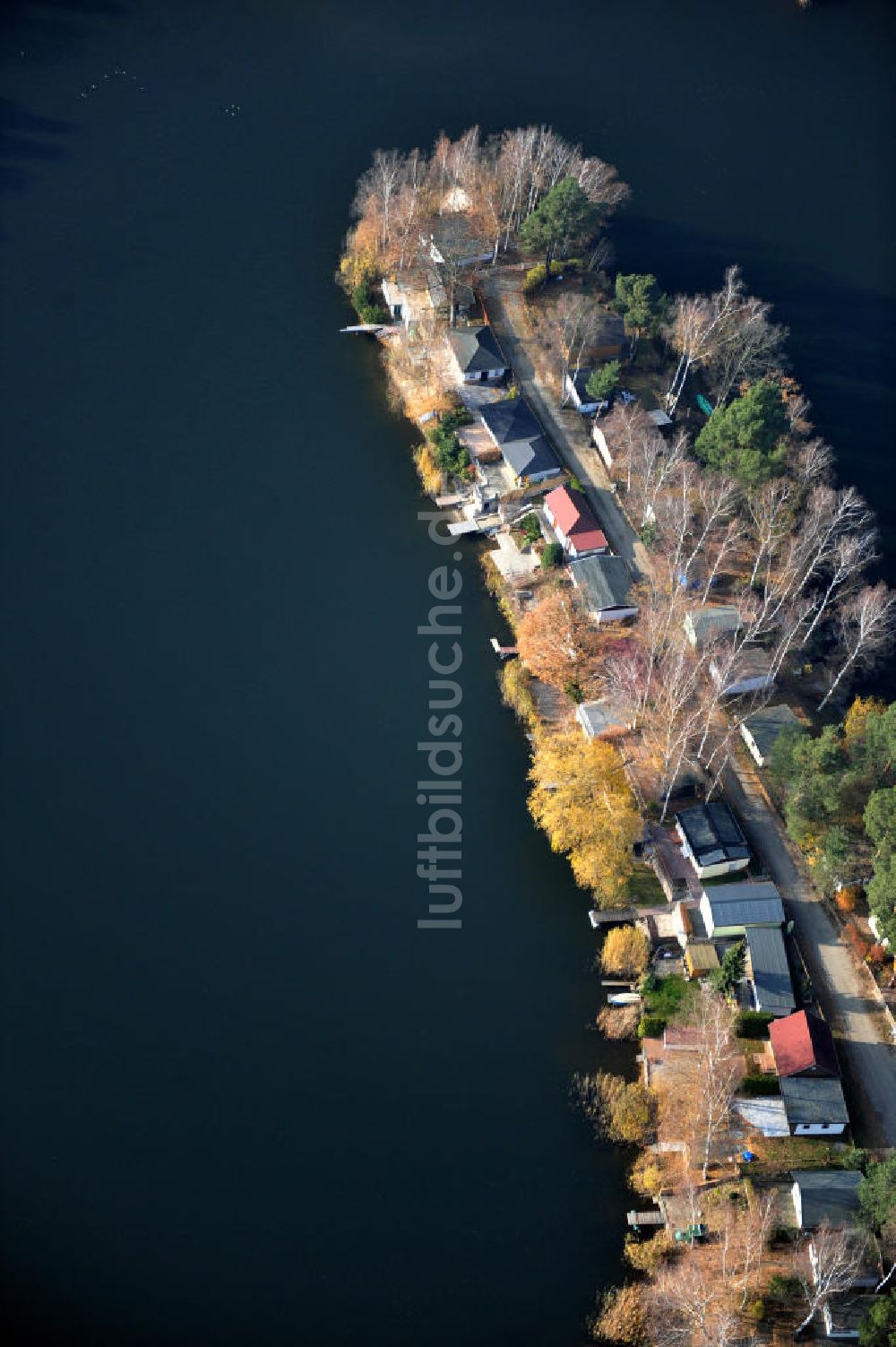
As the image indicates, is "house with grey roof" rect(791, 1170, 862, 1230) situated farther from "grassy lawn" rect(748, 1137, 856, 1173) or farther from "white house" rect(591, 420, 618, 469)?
"white house" rect(591, 420, 618, 469)

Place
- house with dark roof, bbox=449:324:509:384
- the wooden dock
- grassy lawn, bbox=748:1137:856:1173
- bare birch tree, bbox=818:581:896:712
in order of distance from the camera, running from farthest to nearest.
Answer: house with dark roof, bbox=449:324:509:384, bare birch tree, bbox=818:581:896:712, grassy lawn, bbox=748:1137:856:1173, the wooden dock

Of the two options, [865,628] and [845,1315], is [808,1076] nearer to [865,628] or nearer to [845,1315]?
[845,1315]

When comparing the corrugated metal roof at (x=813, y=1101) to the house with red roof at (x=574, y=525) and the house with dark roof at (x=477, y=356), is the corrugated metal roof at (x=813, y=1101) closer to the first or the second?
the house with red roof at (x=574, y=525)

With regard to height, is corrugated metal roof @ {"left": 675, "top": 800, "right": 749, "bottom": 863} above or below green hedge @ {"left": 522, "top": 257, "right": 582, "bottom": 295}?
below

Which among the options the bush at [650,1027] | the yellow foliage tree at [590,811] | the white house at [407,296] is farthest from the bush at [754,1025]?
the white house at [407,296]

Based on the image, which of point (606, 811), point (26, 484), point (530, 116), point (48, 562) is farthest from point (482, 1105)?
point (530, 116)

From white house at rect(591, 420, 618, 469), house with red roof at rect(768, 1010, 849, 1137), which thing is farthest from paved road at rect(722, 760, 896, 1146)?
white house at rect(591, 420, 618, 469)

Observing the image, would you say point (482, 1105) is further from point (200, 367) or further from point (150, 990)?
point (200, 367)
